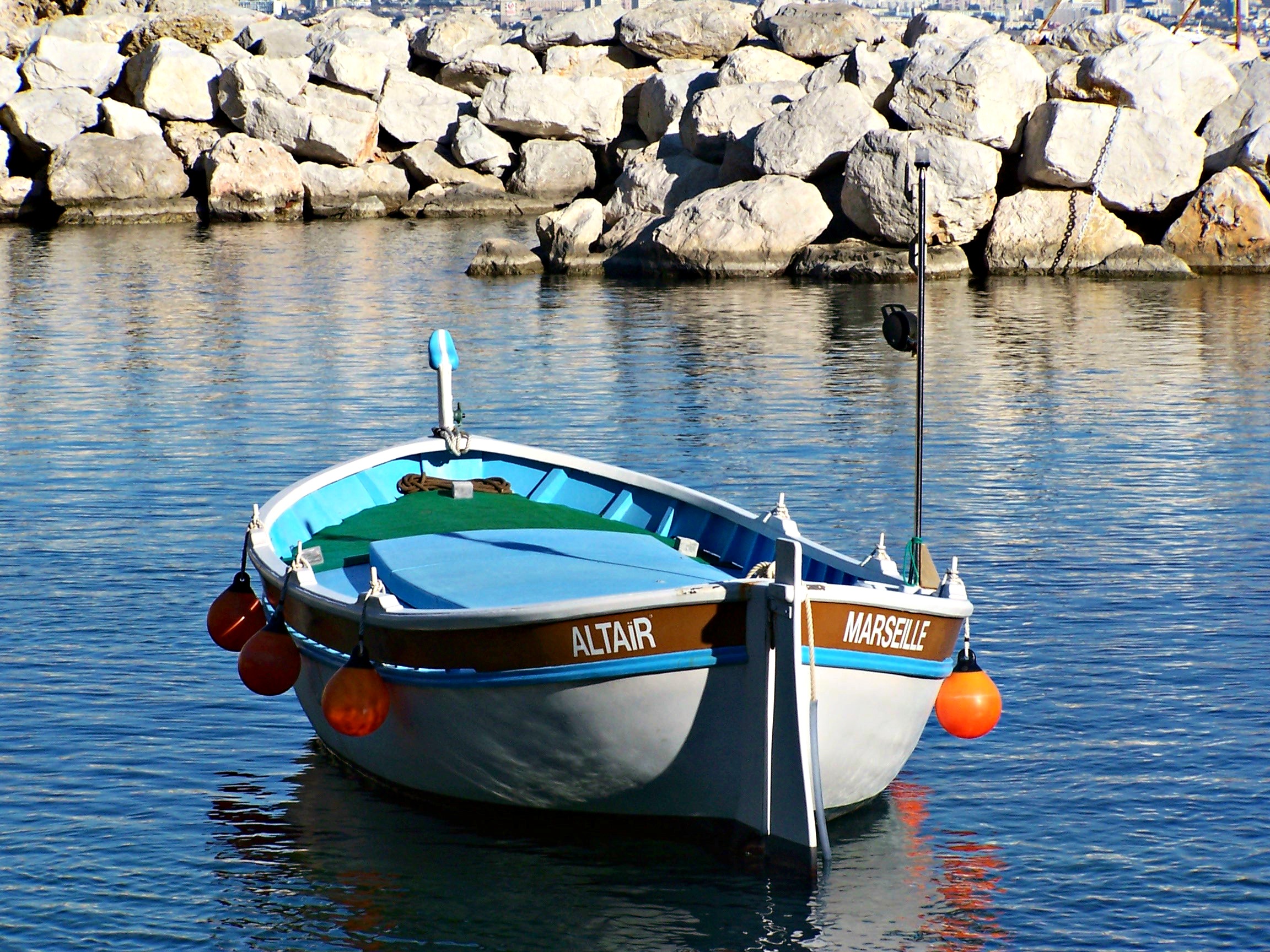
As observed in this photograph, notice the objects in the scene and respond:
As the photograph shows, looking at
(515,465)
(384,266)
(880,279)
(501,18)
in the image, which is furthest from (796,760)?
(501,18)

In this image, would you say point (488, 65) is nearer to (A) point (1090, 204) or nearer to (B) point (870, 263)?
(B) point (870, 263)

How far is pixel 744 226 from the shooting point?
37.2 metres

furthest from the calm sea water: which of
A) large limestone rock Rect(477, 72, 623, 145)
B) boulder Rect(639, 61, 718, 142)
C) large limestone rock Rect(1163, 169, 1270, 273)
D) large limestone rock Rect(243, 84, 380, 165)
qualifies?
large limestone rock Rect(477, 72, 623, 145)

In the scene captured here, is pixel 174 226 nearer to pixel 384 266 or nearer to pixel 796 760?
pixel 384 266

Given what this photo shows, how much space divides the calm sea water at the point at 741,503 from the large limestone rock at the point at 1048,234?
518 centimetres

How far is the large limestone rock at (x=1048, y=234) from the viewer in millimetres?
37031

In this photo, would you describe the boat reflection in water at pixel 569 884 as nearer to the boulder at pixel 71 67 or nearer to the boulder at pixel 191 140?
the boulder at pixel 191 140

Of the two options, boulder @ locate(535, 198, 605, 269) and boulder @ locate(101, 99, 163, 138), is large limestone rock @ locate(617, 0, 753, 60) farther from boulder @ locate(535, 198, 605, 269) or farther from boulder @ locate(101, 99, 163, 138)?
boulder @ locate(535, 198, 605, 269)

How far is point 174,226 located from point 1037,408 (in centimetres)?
3609

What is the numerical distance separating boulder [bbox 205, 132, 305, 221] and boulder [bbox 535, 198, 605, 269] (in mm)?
16031

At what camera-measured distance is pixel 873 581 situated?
9.65 metres

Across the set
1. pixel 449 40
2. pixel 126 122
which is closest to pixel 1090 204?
pixel 449 40

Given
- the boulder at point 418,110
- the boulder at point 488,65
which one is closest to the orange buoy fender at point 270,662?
the boulder at point 418,110

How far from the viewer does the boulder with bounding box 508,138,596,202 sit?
54312 millimetres
